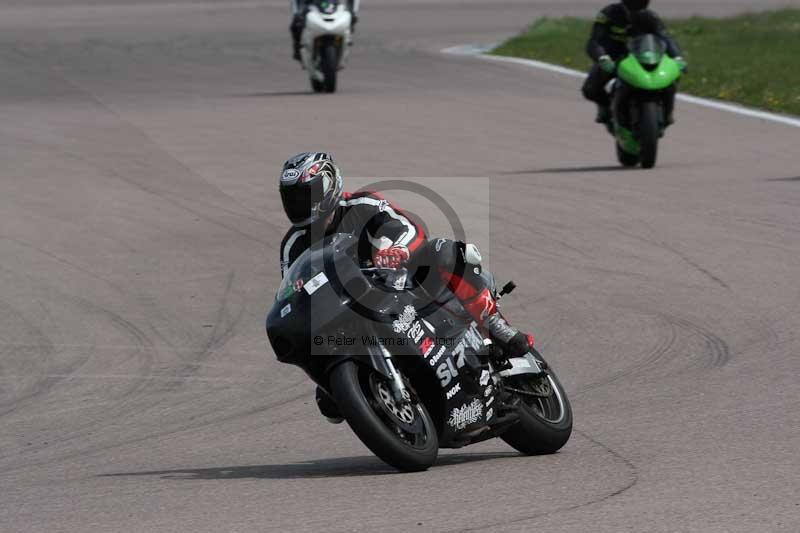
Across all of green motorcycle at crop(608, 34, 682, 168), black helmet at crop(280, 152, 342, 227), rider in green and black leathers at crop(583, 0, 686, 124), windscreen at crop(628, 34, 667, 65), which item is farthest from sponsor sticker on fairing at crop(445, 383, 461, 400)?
rider in green and black leathers at crop(583, 0, 686, 124)

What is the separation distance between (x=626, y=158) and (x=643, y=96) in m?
0.98

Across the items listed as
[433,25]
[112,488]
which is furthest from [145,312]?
[433,25]

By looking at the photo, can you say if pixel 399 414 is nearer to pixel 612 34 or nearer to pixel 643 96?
pixel 643 96

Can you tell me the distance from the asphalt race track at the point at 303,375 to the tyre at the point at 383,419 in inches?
4.5

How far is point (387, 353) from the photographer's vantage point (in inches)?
255

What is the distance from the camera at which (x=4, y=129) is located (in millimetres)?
20109

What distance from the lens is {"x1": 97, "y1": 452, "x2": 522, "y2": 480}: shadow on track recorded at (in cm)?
686

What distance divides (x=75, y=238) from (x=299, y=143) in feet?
17.9

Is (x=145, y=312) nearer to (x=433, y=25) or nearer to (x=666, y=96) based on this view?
(x=666, y=96)

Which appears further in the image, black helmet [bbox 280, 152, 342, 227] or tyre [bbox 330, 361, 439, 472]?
black helmet [bbox 280, 152, 342, 227]

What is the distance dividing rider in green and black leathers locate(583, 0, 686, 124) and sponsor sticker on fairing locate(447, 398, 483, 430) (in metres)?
9.73

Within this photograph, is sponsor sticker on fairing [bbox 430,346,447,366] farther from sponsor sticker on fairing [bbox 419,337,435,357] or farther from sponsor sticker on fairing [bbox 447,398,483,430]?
sponsor sticker on fairing [bbox 447,398,483,430]

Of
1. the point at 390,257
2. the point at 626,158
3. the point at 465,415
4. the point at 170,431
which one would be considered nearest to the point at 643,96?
the point at 626,158

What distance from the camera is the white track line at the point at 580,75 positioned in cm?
1958
